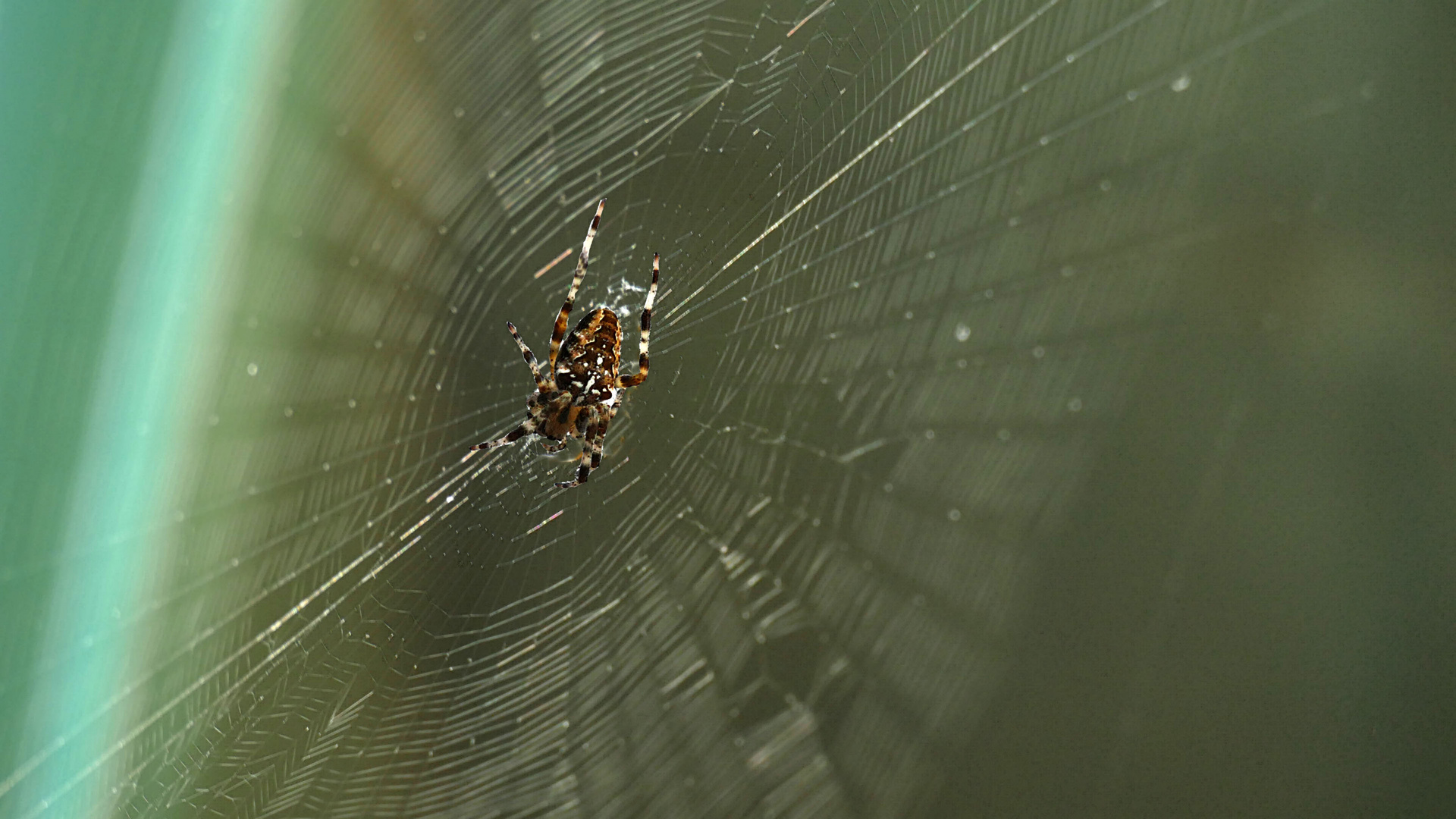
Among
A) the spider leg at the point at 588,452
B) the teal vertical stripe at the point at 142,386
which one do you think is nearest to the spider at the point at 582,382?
the spider leg at the point at 588,452

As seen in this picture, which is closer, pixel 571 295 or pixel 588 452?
pixel 571 295

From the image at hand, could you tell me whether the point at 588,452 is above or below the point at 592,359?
below

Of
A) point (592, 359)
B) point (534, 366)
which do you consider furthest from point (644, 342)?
point (534, 366)

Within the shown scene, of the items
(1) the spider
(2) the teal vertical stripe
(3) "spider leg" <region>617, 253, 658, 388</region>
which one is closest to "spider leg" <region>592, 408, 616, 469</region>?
(1) the spider

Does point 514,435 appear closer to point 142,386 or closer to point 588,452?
point 588,452

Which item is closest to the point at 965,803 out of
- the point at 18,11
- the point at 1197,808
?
the point at 1197,808

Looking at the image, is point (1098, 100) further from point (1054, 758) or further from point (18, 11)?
point (18, 11)

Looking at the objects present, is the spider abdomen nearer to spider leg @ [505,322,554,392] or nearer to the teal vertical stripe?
spider leg @ [505,322,554,392]

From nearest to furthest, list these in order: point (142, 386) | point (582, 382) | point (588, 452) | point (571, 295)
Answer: point (142, 386) → point (571, 295) → point (582, 382) → point (588, 452)
